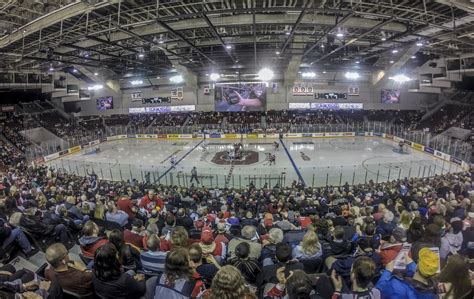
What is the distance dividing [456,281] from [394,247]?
1.05m

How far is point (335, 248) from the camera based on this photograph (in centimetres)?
379

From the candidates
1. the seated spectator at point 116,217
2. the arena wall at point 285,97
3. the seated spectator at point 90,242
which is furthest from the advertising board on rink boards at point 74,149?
the seated spectator at point 90,242

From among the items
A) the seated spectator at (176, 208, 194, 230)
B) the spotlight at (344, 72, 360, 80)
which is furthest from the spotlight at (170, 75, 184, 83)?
the seated spectator at (176, 208, 194, 230)

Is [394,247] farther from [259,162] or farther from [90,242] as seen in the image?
[259,162]

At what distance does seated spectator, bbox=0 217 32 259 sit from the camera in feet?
13.4

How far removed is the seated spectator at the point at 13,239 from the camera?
408 centimetres

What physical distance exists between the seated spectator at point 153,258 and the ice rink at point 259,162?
11490mm

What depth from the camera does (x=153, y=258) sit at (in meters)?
3.43

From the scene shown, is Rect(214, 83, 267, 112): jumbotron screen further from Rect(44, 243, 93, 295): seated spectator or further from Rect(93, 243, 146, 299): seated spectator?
Rect(93, 243, 146, 299): seated spectator

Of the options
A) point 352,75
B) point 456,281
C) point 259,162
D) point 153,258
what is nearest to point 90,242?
point 153,258

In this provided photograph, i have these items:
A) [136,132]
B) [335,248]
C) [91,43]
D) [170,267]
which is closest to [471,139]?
[335,248]

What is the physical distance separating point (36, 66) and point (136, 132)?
544 inches

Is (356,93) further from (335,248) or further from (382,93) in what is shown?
(335,248)

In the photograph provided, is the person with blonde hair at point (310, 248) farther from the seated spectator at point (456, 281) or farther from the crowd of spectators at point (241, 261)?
the seated spectator at point (456, 281)
